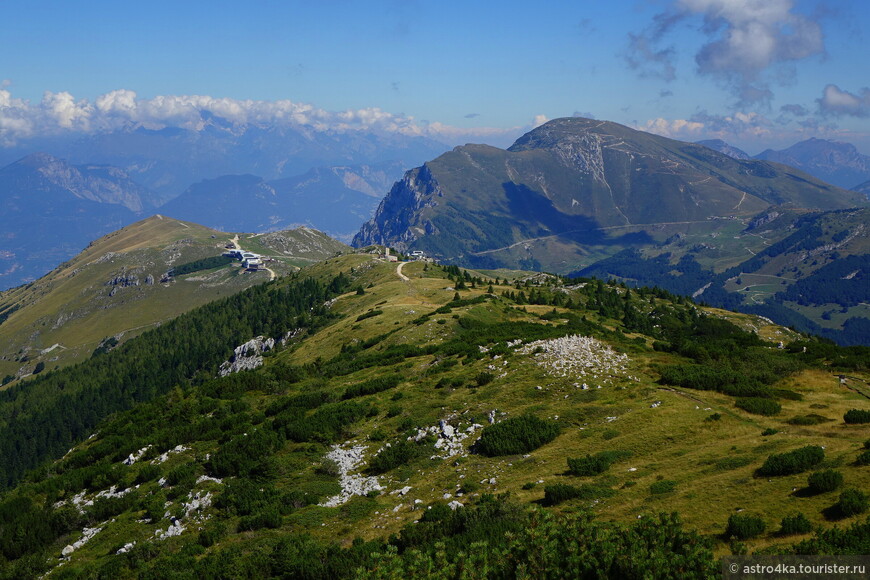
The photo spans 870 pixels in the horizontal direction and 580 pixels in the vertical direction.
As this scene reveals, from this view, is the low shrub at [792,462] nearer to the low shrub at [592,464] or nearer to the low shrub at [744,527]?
the low shrub at [744,527]

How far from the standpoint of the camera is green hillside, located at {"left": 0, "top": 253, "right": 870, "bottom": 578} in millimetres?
22891

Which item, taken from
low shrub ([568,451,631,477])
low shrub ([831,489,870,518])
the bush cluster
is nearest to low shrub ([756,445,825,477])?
low shrub ([831,489,870,518])

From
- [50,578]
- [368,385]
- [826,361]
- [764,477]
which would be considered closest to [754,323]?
[826,361]

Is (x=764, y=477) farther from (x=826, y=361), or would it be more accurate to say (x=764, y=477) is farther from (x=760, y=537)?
(x=826, y=361)

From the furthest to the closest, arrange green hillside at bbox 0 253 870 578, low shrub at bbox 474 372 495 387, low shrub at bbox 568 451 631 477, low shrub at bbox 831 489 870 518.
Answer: low shrub at bbox 474 372 495 387 < low shrub at bbox 568 451 631 477 < green hillside at bbox 0 253 870 578 < low shrub at bbox 831 489 870 518

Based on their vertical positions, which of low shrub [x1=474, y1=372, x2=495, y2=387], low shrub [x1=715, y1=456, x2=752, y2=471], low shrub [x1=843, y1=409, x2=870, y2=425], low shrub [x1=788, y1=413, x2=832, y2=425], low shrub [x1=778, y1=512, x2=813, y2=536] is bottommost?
low shrub [x1=788, y1=413, x2=832, y2=425]

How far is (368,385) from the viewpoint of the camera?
59781mm

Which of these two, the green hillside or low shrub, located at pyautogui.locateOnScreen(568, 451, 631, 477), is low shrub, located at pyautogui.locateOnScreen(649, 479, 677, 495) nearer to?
the green hillside

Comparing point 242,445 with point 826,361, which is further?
point 826,361

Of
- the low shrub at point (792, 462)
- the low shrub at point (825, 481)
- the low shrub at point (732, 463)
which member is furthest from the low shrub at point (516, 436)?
the low shrub at point (825, 481)

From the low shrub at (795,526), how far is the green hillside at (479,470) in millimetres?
72

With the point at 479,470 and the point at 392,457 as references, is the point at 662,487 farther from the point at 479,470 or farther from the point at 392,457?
the point at 392,457

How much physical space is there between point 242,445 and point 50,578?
52.4 ft

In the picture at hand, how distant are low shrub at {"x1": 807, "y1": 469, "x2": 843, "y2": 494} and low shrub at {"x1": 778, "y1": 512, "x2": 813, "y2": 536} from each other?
3101mm
